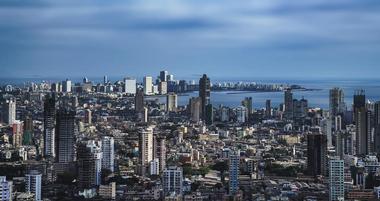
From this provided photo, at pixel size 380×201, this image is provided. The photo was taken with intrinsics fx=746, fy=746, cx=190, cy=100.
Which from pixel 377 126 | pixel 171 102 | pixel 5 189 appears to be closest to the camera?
pixel 5 189

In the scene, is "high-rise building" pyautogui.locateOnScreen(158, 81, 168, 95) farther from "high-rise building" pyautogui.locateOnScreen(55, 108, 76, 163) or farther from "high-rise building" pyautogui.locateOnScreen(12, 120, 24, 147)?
"high-rise building" pyautogui.locateOnScreen(12, 120, 24, 147)

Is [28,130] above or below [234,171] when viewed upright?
above

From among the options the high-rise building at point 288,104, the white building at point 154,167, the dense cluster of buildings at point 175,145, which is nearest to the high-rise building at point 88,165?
the dense cluster of buildings at point 175,145

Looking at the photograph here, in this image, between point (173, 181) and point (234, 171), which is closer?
point (173, 181)

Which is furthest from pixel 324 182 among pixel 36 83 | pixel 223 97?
pixel 223 97

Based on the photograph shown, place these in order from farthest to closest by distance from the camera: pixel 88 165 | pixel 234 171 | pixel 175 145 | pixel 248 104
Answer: pixel 248 104
pixel 175 145
pixel 88 165
pixel 234 171

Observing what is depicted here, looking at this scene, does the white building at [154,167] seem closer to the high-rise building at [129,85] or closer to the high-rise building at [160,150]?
the high-rise building at [160,150]

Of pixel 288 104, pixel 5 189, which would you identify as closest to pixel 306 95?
pixel 288 104

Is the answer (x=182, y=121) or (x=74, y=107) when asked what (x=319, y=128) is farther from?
(x=74, y=107)

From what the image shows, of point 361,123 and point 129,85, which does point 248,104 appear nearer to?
point 129,85
